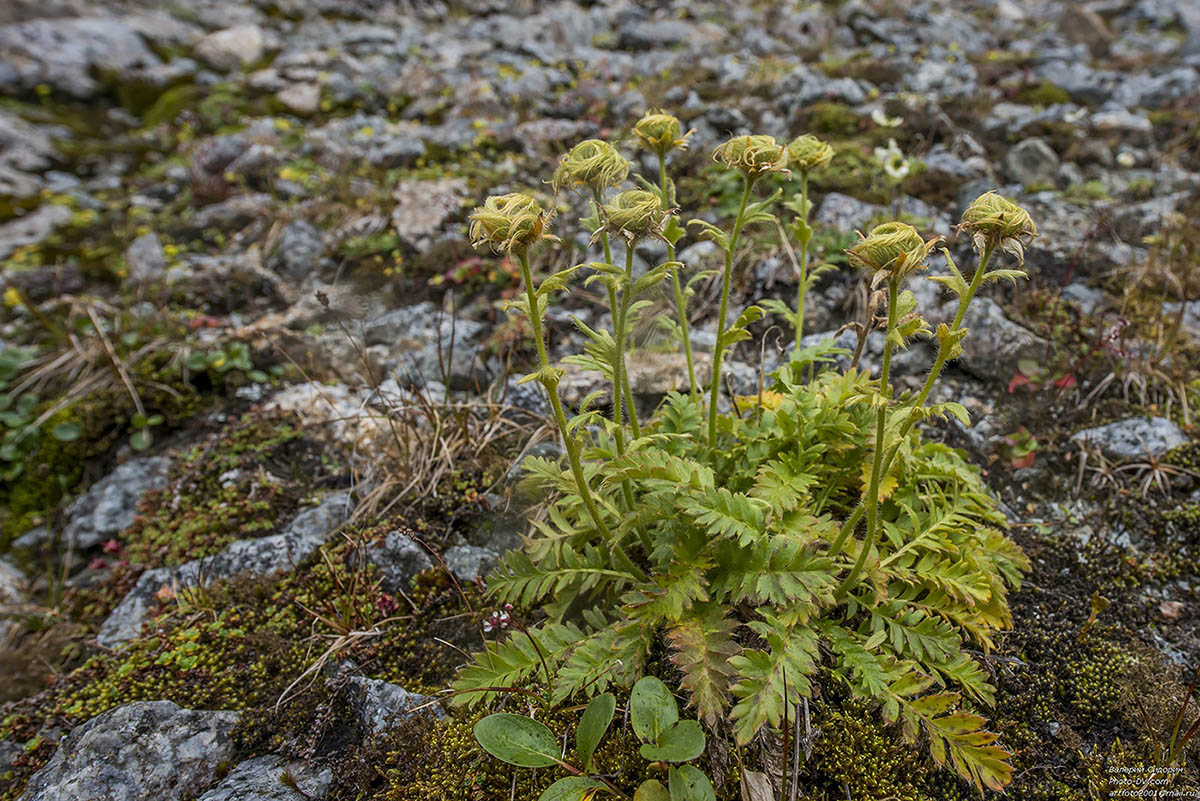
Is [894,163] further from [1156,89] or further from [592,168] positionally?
[1156,89]

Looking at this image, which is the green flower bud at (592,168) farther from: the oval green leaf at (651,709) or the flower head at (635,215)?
the oval green leaf at (651,709)

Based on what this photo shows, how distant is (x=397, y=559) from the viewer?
2.96 metres

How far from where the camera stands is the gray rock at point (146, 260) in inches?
211

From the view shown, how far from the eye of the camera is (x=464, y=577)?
2.86 meters

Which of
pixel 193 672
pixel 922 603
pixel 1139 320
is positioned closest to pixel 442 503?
pixel 193 672

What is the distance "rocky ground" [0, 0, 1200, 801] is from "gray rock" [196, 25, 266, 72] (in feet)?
4.72

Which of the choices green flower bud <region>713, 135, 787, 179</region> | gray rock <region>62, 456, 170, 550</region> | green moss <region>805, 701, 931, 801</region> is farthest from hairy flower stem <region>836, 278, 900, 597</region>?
gray rock <region>62, 456, 170, 550</region>

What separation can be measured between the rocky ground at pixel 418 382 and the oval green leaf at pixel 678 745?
482 millimetres

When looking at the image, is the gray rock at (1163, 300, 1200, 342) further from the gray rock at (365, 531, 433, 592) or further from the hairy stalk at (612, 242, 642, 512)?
the gray rock at (365, 531, 433, 592)

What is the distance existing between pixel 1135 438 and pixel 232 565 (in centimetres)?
449

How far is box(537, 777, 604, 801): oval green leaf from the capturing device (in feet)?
6.18

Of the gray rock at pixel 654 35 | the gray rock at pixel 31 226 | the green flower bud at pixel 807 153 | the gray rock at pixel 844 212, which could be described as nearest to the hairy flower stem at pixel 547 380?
the green flower bud at pixel 807 153

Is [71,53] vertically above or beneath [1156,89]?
above

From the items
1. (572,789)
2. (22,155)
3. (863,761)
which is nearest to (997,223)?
(863,761)
